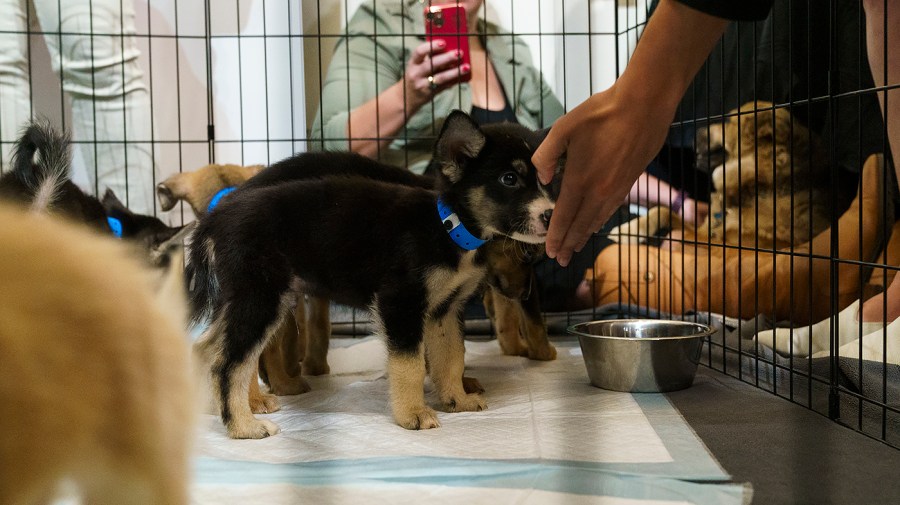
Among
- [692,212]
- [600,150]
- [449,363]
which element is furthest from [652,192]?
[600,150]

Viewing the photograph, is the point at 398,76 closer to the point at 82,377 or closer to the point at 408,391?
the point at 408,391

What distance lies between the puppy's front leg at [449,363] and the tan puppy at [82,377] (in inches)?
53.5

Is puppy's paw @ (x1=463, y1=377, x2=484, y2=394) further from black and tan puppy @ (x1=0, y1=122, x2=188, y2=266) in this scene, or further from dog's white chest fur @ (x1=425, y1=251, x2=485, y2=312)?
black and tan puppy @ (x1=0, y1=122, x2=188, y2=266)

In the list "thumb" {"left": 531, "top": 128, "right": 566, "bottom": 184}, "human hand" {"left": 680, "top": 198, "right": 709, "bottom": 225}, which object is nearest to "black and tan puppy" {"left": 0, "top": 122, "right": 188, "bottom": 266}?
"thumb" {"left": 531, "top": 128, "right": 566, "bottom": 184}

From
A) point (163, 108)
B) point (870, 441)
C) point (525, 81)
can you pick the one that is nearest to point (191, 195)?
point (163, 108)

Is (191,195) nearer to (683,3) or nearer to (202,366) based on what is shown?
(202,366)

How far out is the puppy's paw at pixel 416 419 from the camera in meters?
1.97

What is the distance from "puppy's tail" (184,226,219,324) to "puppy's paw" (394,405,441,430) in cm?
54

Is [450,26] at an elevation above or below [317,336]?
above

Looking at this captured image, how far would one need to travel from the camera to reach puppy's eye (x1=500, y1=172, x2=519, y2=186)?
2070 millimetres

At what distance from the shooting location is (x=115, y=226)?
3.51 metres

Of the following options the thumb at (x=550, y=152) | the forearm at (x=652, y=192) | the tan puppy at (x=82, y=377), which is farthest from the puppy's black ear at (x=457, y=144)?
the forearm at (x=652, y=192)

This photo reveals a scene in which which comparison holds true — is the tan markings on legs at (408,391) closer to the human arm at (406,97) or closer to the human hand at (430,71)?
the human arm at (406,97)

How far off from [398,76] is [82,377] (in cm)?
374
